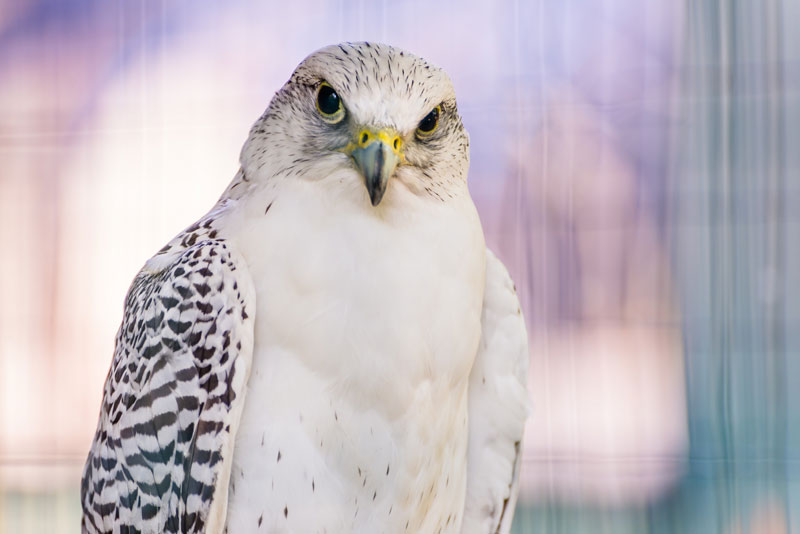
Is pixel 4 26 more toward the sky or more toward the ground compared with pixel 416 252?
more toward the sky

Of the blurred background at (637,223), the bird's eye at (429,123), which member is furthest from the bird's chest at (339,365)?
the blurred background at (637,223)

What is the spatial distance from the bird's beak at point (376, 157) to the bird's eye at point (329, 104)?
59 mm

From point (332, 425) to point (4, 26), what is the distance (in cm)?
193

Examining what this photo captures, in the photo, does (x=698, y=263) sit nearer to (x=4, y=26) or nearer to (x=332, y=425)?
(x=332, y=425)

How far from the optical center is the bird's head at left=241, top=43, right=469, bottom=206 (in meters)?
0.94

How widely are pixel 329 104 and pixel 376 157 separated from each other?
0.45 feet

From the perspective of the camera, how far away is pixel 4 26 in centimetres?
223

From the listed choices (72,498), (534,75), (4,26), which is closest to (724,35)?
(534,75)

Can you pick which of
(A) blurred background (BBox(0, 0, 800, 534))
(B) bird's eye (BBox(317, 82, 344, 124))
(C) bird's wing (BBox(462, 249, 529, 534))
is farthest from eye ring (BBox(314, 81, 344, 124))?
(A) blurred background (BBox(0, 0, 800, 534))

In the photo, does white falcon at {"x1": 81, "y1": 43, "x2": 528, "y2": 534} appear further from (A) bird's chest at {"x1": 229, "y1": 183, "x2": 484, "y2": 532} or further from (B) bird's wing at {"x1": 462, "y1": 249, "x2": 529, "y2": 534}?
(B) bird's wing at {"x1": 462, "y1": 249, "x2": 529, "y2": 534}

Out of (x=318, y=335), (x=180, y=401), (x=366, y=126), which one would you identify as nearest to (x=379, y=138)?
(x=366, y=126)

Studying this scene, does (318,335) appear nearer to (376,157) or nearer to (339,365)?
(339,365)

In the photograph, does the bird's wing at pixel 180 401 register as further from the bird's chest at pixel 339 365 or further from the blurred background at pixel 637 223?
the blurred background at pixel 637 223

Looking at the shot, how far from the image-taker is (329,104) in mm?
990
